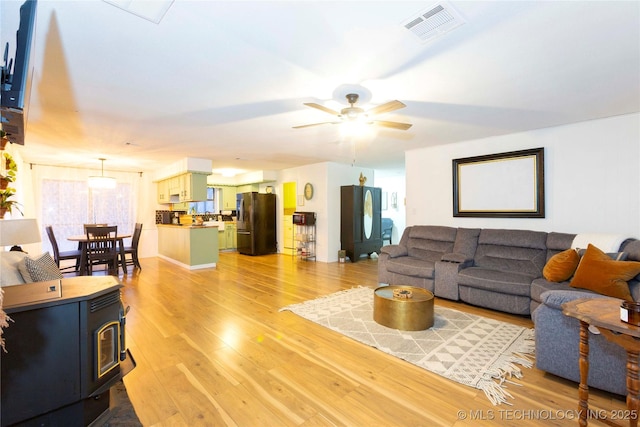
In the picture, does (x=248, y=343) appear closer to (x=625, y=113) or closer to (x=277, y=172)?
(x=625, y=113)

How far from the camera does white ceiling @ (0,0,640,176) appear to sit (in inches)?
66.2

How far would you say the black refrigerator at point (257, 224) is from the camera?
25.6 feet

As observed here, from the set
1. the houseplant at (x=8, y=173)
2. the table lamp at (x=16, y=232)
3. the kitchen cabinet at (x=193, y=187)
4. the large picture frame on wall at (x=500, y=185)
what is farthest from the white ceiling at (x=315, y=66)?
the kitchen cabinet at (x=193, y=187)

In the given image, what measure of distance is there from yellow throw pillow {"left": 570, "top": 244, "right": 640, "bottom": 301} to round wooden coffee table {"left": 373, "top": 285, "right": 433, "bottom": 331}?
1.37m

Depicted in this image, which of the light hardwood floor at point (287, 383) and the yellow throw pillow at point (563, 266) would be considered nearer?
the light hardwood floor at point (287, 383)

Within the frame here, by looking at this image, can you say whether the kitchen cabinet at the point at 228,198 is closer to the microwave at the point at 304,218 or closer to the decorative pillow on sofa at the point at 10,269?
the microwave at the point at 304,218

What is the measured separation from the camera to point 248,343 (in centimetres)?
270

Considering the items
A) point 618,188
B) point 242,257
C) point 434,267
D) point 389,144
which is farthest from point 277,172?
point 618,188

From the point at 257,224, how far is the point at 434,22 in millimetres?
6741

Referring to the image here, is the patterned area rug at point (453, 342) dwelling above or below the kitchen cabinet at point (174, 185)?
below

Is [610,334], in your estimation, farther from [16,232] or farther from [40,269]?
[16,232]

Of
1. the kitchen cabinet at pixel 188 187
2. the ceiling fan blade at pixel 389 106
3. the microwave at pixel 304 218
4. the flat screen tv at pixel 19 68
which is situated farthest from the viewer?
the microwave at pixel 304 218

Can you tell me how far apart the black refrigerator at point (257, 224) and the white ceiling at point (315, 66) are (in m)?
3.84

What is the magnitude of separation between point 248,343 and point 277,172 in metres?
6.13
